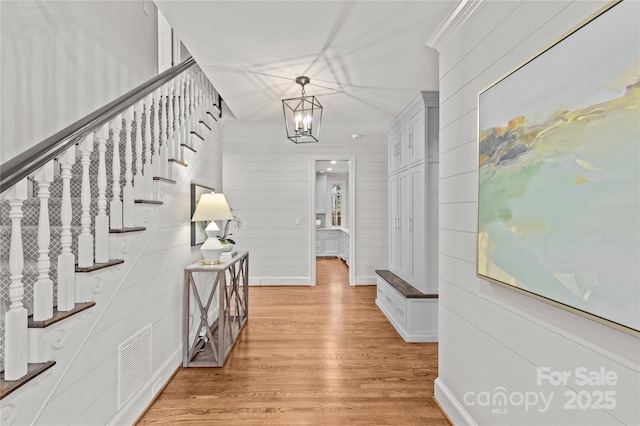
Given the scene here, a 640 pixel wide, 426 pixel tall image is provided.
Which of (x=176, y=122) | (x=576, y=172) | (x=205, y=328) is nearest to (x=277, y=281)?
(x=205, y=328)

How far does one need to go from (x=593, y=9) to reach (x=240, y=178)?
491cm

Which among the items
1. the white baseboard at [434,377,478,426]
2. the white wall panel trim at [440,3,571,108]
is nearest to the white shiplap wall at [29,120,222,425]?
the white baseboard at [434,377,478,426]

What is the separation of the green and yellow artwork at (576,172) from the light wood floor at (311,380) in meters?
1.26

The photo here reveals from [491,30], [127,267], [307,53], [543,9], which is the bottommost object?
[127,267]

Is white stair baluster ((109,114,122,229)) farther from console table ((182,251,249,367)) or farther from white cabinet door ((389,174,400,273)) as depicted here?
white cabinet door ((389,174,400,273))

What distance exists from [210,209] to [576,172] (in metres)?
2.48

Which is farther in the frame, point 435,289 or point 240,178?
point 240,178

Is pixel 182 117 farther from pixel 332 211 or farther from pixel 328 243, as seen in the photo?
pixel 332 211

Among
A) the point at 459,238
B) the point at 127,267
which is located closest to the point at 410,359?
the point at 459,238

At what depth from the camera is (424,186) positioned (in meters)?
3.21

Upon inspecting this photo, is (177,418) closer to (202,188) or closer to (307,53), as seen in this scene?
(202,188)

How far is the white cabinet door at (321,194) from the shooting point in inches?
344

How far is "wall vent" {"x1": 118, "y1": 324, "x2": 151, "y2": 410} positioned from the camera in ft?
5.99

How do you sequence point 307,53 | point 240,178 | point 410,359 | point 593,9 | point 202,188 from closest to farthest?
point 593,9 → point 307,53 → point 410,359 → point 202,188 → point 240,178
